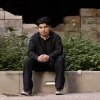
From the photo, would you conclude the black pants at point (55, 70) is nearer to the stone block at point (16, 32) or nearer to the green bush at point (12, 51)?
the green bush at point (12, 51)

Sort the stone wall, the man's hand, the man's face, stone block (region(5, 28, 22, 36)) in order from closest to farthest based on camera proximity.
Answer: the man's hand
the man's face
stone block (region(5, 28, 22, 36))
the stone wall

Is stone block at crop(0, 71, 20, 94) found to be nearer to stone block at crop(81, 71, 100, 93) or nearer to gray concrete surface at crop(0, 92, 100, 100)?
gray concrete surface at crop(0, 92, 100, 100)

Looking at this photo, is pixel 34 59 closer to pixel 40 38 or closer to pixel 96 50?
pixel 40 38

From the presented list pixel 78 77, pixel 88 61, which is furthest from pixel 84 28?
pixel 78 77

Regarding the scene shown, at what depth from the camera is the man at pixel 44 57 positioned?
20.8ft

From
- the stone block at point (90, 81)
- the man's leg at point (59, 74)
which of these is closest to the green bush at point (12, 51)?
the man's leg at point (59, 74)

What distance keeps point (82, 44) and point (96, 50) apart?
0.31m

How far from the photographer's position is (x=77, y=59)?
286 inches

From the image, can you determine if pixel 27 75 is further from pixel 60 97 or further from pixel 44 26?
pixel 44 26

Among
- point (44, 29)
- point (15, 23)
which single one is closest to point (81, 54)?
point (44, 29)

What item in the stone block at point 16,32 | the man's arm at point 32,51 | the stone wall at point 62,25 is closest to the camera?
the man's arm at point 32,51

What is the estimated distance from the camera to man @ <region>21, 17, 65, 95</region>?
6.34m

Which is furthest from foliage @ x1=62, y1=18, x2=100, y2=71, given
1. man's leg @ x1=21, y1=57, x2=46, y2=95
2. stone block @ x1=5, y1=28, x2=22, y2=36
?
stone block @ x1=5, y1=28, x2=22, y2=36

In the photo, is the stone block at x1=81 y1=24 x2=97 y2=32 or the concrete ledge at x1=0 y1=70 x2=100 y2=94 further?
the stone block at x1=81 y1=24 x2=97 y2=32
